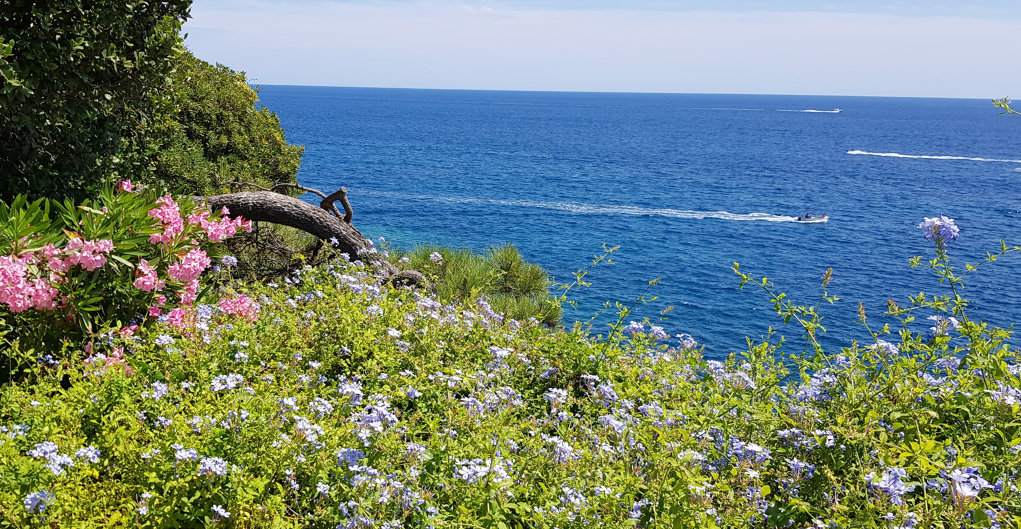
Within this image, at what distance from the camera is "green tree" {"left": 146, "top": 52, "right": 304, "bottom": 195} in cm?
1082

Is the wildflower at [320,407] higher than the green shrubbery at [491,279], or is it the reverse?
the wildflower at [320,407]

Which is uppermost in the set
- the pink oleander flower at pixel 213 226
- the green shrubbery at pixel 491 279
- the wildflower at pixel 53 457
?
the pink oleander flower at pixel 213 226

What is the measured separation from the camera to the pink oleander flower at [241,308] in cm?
482

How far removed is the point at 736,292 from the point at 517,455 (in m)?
29.1

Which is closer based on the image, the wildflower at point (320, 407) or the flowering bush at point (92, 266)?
the wildflower at point (320, 407)

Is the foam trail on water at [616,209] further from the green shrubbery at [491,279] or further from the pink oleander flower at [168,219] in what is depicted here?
the pink oleander flower at [168,219]

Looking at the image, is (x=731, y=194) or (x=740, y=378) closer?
(x=740, y=378)

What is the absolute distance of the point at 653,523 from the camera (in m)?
2.65

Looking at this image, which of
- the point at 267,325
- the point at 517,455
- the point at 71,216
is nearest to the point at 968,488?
the point at 517,455

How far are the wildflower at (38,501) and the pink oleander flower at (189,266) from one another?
2.55 metres

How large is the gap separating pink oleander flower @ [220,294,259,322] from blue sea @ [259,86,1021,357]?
14.1 metres

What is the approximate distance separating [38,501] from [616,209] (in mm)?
48681

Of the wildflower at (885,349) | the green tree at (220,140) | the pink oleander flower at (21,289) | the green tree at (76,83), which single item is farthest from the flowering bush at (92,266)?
the green tree at (220,140)

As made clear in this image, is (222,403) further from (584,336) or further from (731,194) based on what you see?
(731,194)
